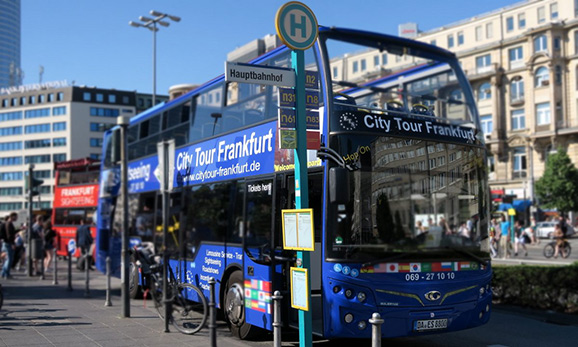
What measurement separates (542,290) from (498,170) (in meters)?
55.2

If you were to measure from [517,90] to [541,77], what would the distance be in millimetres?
2909

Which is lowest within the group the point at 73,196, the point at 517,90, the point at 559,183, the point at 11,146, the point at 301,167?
the point at 301,167

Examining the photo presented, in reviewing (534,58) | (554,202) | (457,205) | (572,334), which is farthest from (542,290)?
(534,58)

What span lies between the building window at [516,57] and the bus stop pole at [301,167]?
60.6 metres

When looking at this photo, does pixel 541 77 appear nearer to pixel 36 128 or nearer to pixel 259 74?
pixel 259 74

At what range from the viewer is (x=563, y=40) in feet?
195

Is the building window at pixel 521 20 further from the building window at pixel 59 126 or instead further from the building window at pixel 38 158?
the building window at pixel 38 158

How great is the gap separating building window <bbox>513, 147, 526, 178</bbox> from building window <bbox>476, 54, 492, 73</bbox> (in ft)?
28.7

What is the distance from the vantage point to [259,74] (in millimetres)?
7062

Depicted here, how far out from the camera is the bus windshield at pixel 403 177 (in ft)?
25.0

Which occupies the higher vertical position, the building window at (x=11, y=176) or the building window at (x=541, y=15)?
the building window at (x=541, y=15)

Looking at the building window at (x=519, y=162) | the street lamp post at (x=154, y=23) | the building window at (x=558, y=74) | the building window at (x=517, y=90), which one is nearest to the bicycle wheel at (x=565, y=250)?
the street lamp post at (x=154, y=23)

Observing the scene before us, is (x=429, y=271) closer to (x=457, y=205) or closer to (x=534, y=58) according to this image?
(x=457, y=205)

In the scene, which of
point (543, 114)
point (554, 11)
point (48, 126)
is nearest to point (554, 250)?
point (543, 114)
